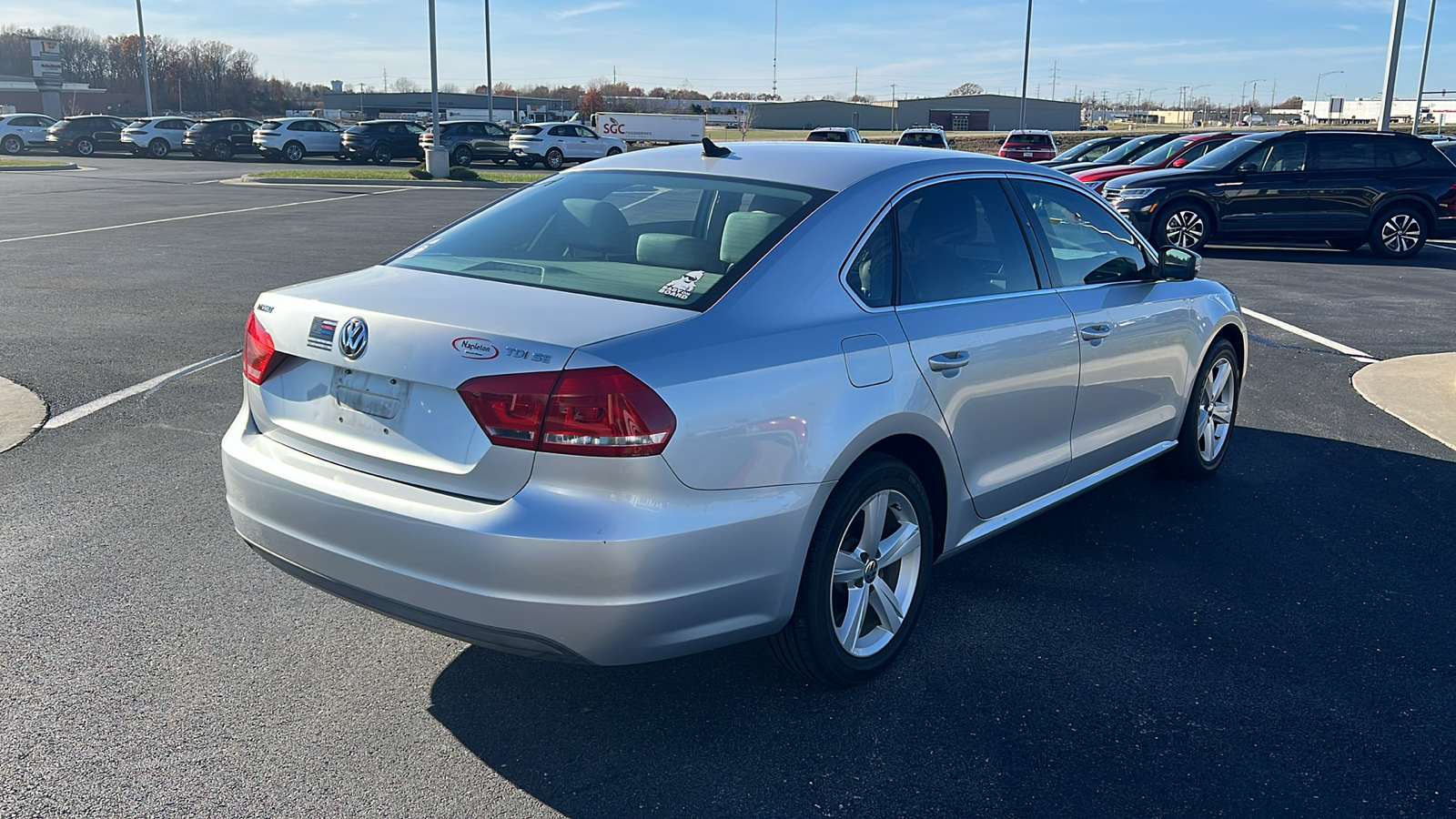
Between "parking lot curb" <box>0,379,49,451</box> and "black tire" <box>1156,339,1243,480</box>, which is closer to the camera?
"black tire" <box>1156,339,1243,480</box>

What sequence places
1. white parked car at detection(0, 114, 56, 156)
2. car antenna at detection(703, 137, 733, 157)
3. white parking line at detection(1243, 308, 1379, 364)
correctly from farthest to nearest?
white parked car at detection(0, 114, 56, 156), white parking line at detection(1243, 308, 1379, 364), car antenna at detection(703, 137, 733, 157)

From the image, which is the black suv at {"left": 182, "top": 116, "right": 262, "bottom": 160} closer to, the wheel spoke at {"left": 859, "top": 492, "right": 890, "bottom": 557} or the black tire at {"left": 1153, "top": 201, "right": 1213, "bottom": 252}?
the black tire at {"left": 1153, "top": 201, "right": 1213, "bottom": 252}

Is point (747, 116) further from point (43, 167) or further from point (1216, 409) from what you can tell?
point (1216, 409)

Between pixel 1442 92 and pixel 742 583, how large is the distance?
152 meters

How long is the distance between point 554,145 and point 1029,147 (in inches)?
627

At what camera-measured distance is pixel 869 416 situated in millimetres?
3441

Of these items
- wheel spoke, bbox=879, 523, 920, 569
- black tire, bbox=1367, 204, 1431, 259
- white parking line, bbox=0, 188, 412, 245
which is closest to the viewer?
wheel spoke, bbox=879, 523, 920, 569

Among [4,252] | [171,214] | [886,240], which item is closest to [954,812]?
[886,240]

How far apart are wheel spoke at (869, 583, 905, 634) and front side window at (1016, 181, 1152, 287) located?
1.54 meters

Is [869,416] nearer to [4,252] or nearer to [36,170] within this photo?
[4,252]

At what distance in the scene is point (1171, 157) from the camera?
61.0 ft

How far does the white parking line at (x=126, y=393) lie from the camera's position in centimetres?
662

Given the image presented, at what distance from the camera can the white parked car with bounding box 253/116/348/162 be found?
4056 cm

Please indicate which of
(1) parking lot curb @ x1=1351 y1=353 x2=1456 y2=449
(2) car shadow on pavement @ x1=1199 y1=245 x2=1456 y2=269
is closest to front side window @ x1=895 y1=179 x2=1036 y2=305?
(1) parking lot curb @ x1=1351 y1=353 x2=1456 y2=449
